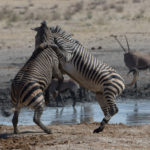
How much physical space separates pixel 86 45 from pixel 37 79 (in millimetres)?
12991

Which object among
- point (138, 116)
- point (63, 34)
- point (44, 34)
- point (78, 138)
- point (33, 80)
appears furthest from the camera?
point (138, 116)

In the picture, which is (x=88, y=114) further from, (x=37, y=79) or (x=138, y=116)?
(x=37, y=79)

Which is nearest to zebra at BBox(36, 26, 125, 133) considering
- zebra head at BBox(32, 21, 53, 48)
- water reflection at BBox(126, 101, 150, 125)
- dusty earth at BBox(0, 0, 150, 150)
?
zebra head at BBox(32, 21, 53, 48)

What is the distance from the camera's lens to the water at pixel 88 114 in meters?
11.2

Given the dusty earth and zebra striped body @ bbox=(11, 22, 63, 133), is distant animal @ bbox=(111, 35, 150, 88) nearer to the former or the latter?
the dusty earth

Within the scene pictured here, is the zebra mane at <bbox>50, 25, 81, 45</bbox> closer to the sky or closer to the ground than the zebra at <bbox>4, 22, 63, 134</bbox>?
closer to the sky

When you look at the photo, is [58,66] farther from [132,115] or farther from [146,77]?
[146,77]

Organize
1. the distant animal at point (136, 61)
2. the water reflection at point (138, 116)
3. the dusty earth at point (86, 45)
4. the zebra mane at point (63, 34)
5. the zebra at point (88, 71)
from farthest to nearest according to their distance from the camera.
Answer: the distant animal at point (136, 61) < the water reflection at point (138, 116) < the zebra mane at point (63, 34) < the zebra at point (88, 71) < the dusty earth at point (86, 45)

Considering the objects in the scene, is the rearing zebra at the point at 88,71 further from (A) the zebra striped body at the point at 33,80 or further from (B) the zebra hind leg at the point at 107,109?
(A) the zebra striped body at the point at 33,80

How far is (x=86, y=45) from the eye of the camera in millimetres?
21281

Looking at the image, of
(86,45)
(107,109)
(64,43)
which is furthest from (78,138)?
(86,45)

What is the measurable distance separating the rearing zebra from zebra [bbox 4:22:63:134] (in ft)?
0.57

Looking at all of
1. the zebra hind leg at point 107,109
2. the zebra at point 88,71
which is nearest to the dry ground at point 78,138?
the zebra hind leg at point 107,109

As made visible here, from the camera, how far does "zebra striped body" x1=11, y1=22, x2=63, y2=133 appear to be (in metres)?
8.20
